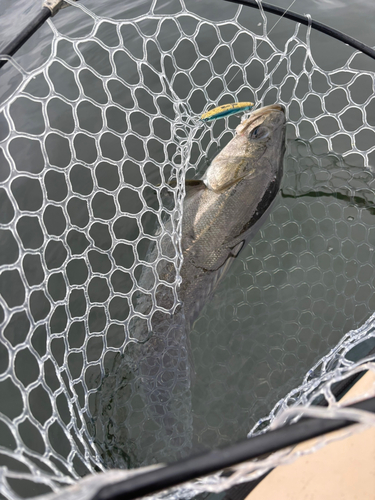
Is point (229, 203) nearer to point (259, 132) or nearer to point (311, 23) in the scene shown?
point (259, 132)

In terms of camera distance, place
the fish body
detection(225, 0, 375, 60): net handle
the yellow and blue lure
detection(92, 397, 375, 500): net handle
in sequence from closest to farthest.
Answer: detection(92, 397, 375, 500): net handle, detection(225, 0, 375, 60): net handle, the fish body, the yellow and blue lure

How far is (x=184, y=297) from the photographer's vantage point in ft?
9.96

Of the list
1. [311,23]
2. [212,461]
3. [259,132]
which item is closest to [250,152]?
[259,132]

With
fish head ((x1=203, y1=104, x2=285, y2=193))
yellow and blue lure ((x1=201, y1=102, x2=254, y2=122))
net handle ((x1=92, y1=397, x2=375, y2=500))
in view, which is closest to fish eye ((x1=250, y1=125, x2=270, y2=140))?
fish head ((x1=203, y1=104, x2=285, y2=193))

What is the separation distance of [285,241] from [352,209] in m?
0.86

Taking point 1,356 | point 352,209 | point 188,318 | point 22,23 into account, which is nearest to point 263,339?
point 188,318

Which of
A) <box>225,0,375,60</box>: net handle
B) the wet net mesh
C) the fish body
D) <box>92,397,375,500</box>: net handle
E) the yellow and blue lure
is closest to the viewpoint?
<box>92,397,375,500</box>: net handle

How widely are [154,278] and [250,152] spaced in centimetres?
142

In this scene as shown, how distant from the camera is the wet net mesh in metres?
2.52

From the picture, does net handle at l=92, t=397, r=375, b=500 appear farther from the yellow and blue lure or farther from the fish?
the yellow and blue lure

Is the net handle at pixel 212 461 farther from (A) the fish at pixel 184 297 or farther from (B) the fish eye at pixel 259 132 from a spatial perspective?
(B) the fish eye at pixel 259 132

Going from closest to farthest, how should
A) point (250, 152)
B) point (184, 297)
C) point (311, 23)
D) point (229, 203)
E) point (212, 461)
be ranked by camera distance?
point (212, 461) → point (311, 23) → point (184, 297) → point (229, 203) → point (250, 152)

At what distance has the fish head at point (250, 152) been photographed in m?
3.32

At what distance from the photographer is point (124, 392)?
2773 mm
